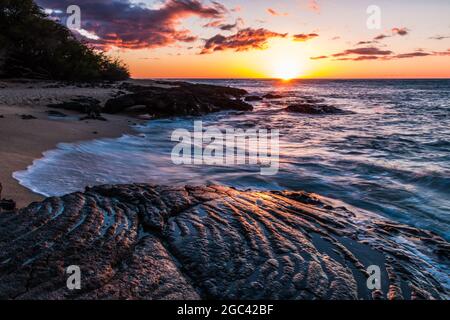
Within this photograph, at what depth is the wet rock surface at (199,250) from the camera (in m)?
2.67

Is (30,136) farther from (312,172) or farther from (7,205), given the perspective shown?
(312,172)

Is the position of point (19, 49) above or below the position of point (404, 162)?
above

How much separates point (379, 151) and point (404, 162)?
1724mm

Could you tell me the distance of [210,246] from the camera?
131 inches

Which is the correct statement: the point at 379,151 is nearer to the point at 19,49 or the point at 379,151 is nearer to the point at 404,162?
the point at 404,162

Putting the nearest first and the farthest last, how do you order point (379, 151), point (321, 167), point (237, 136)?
point (321, 167) → point (379, 151) → point (237, 136)

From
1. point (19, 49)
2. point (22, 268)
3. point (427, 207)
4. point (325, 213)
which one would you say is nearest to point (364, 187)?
point (427, 207)

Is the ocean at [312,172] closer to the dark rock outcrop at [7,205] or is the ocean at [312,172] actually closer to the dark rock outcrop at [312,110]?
the dark rock outcrop at [7,205]

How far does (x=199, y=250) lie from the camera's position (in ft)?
10.6
